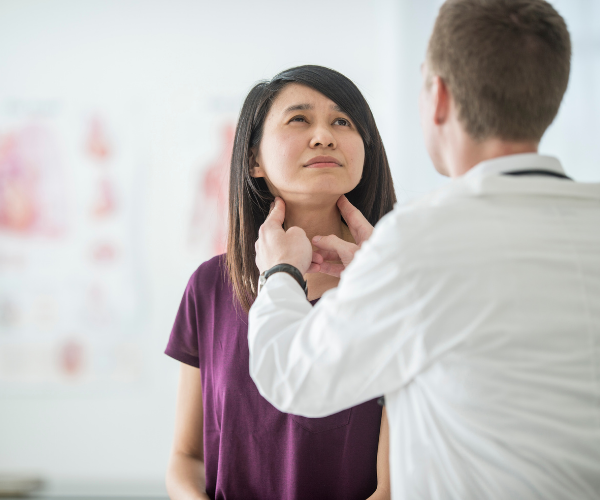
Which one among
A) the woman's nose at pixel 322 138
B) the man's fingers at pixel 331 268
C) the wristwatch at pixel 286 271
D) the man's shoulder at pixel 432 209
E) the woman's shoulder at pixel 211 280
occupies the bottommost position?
the woman's shoulder at pixel 211 280

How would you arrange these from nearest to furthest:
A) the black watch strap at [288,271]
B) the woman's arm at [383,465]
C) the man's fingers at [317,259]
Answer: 1. the black watch strap at [288,271]
2. the woman's arm at [383,465]
3. the man's fingers at [317,259]

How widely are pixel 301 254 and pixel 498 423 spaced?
1.74 ft

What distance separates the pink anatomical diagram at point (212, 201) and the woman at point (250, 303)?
3.63ft

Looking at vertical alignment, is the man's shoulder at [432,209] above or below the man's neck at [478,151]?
below

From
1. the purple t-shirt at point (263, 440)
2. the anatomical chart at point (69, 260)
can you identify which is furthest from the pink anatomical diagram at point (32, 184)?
the purple t-shirt at point (263, 440)

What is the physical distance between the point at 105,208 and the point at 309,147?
1659mm

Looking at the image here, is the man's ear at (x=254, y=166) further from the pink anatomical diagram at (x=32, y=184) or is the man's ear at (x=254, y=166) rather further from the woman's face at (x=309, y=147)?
the pink anatomical diagram at (x=32, y=184)

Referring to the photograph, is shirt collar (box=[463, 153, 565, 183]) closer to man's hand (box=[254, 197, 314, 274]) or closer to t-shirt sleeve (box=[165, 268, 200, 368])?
man's hand (box=[254, 197, 314, 274])

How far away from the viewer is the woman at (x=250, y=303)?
1.18 metres

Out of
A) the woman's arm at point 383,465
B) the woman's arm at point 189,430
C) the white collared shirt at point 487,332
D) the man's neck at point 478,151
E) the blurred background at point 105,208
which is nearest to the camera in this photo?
the white collared shirt at point 487,332

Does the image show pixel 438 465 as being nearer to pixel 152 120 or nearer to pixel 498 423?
pixel 498 423

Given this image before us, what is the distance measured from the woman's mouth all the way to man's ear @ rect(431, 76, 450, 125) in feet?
1.39

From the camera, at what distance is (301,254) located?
111cm

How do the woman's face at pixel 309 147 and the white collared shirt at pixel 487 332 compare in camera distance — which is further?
the woman's face at pixel 309 147
